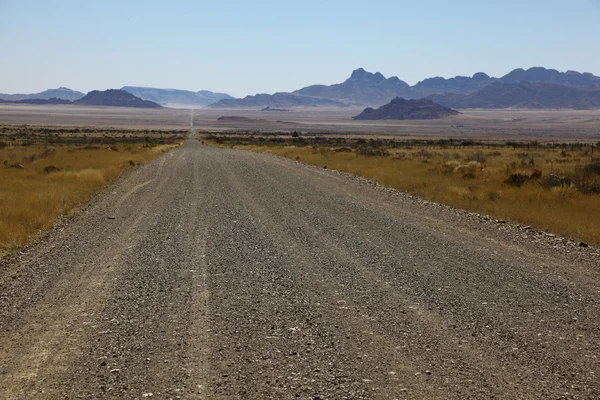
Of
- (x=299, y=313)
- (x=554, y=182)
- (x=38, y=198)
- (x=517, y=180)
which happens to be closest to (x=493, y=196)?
(x=554, y=182)

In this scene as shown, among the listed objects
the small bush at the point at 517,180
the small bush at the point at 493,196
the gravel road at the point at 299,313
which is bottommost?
the gravel road at the point at 299,313

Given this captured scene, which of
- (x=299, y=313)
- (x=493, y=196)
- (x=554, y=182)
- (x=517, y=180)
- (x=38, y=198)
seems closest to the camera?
(x=299, y=313)

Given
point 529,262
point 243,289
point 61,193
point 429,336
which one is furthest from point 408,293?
point 61,193

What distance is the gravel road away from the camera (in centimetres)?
540

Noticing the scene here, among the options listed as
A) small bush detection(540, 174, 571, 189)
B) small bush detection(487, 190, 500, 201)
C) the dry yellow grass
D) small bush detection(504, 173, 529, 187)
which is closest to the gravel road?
the dry yellow grass

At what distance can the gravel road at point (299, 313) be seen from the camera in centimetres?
540

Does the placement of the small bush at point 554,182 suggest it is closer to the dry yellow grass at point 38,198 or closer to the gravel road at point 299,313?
the gravel road at point 299,313

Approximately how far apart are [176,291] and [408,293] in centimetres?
315

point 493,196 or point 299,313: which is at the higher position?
point 493,196

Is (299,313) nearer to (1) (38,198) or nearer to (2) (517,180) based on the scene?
(1) (38,198)

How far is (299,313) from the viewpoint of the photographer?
7363 mm

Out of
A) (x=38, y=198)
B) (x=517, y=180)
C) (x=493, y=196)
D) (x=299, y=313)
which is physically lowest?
(x=38, y=198)

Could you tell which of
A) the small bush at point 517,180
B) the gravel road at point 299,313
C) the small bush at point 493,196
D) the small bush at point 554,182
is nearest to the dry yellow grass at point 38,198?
the gravel road at point 299,313

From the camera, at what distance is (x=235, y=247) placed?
11539 mm
